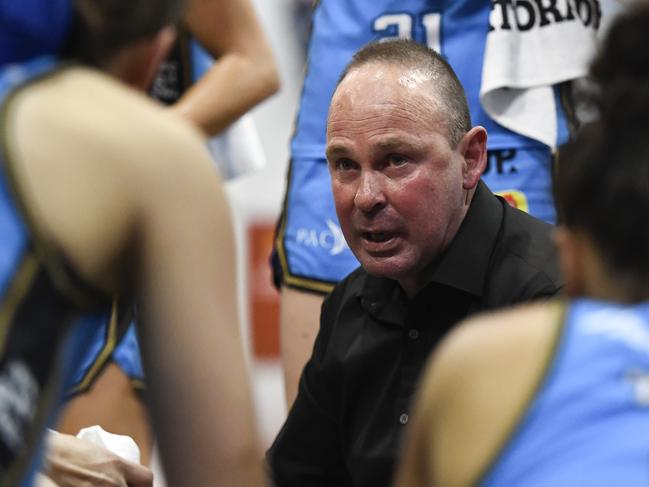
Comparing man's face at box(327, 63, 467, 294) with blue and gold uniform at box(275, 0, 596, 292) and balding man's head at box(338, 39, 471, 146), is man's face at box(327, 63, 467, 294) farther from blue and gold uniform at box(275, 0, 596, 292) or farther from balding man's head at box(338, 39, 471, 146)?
blue and gold uniform at box(275, 0, 596, 292)

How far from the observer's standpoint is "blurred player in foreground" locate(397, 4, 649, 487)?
47.2 inches

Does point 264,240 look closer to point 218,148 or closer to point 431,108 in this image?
point 218,148

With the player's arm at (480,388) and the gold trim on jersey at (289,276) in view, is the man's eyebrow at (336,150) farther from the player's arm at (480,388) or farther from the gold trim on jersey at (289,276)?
the player's arm at (480,388)

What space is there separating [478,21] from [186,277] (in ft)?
5.95

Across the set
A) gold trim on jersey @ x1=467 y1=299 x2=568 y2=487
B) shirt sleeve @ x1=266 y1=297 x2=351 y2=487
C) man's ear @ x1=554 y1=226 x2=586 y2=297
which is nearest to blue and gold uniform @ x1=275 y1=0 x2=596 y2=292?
shirt sleeve @ x1=266 y1=297 x2=351 y2=487

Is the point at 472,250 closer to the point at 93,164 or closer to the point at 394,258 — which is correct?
the point at 394,258

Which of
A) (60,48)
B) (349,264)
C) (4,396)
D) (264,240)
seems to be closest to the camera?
(4,396)

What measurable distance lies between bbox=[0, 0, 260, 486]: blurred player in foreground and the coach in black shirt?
3.11 feet

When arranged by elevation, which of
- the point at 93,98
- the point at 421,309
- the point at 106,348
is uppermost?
the point at 93,98

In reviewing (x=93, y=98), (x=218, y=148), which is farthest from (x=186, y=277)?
(x=218, y=148)

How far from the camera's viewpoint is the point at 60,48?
1.32 m

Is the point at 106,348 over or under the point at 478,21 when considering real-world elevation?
under

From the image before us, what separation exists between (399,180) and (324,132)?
74 centimetres

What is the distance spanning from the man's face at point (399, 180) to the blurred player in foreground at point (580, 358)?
106 centimetres
